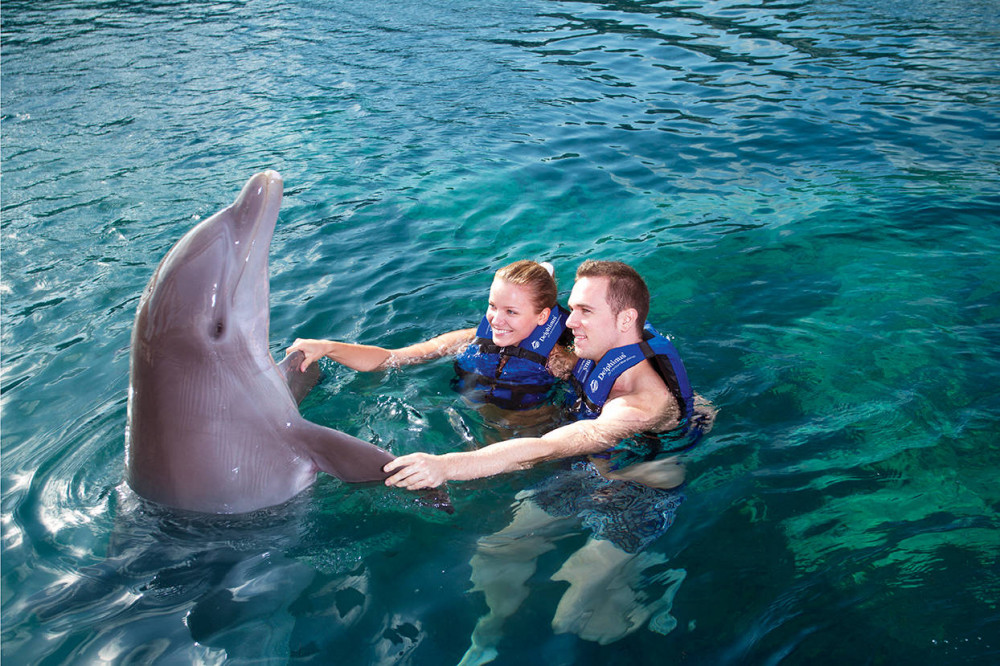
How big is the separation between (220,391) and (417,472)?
1.01 metres

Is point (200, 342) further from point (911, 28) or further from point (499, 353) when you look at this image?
point (911, 28)

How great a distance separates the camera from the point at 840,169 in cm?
854

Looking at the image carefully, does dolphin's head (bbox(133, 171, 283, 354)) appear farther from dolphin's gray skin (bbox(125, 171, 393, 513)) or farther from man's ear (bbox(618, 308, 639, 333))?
man's ear (bbox(618, 308, 639, 333))

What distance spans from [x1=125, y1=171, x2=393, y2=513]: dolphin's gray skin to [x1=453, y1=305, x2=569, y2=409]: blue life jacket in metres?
1.46

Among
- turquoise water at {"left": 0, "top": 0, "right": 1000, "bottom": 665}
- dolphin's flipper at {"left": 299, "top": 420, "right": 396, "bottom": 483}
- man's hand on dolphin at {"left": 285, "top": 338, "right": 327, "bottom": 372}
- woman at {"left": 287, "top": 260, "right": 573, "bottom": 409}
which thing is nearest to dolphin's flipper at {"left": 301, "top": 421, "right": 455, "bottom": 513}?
dolphin's flipper at {"left": 299, "top": 420, "right": 396, "bottom": 483}

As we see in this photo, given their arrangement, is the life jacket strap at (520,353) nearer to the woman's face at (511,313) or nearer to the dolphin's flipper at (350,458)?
the woman's face at (511,313)

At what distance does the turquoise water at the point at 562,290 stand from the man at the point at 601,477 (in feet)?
0.30

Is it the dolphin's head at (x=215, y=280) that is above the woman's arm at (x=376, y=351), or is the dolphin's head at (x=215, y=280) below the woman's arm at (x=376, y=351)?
above

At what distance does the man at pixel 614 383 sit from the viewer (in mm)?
3980

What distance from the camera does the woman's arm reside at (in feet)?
14.9

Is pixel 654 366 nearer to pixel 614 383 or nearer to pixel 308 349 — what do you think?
pixel 614 383

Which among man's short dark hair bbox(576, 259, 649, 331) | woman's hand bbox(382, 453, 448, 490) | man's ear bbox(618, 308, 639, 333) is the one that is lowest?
woman's hand bbox(382, 453, 448, 490)

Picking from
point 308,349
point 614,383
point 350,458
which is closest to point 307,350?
point 308,349

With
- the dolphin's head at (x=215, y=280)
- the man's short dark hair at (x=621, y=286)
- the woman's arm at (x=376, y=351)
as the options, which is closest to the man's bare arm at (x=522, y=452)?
the man's short dark hair at (x=621, y=286)
